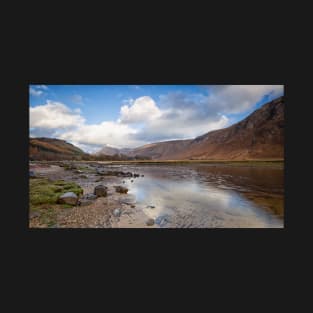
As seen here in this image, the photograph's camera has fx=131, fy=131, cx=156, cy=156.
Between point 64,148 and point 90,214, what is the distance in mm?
3196

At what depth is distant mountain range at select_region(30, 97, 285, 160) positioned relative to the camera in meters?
4.17

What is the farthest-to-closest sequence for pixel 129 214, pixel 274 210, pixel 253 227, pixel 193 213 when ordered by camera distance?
1. pixel 274 210
2. pixel 193 213
3. pixel 129 214
4. pixel 253 227

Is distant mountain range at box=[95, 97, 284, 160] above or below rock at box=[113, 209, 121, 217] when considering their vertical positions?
above

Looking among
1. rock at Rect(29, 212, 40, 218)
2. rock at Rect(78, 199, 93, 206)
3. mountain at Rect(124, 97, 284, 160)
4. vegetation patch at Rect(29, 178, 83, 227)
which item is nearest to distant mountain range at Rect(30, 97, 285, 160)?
mountain at Rect(124, 97, 284, 160)

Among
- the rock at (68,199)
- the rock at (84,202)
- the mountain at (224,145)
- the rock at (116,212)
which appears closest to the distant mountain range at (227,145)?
the mountain at (224,145)

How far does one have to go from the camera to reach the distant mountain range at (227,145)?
4.17m

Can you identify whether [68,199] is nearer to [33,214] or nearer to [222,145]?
[33,214]

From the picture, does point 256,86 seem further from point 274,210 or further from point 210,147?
point 210,147

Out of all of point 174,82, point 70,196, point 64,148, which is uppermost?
point 174,82

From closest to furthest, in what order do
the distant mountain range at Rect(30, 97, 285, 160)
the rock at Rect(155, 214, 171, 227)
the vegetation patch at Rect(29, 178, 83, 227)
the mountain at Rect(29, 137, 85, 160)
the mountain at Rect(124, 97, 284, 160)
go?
the vegetation patch at Rect(29, 178, 83, 227) → the rock at Rect(155, 214, 171, 227) → the mountain at Rect(29, 137, 85, 160) → the distant mountain range at Rect(30, 97, 285, 160) → the mountain at Rect(124, 97, 284, 160)

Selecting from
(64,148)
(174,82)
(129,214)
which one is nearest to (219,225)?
(129,214)

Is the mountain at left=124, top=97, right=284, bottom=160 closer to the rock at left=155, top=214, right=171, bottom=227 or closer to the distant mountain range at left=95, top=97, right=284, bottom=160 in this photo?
the distant mountain range at left=95, top=97, right=284, bottom=160

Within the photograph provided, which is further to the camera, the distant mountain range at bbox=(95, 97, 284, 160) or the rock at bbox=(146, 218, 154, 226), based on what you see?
the distant mountain range at bbox=(95, 97, 284, 160)

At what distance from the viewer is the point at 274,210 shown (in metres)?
3.66
